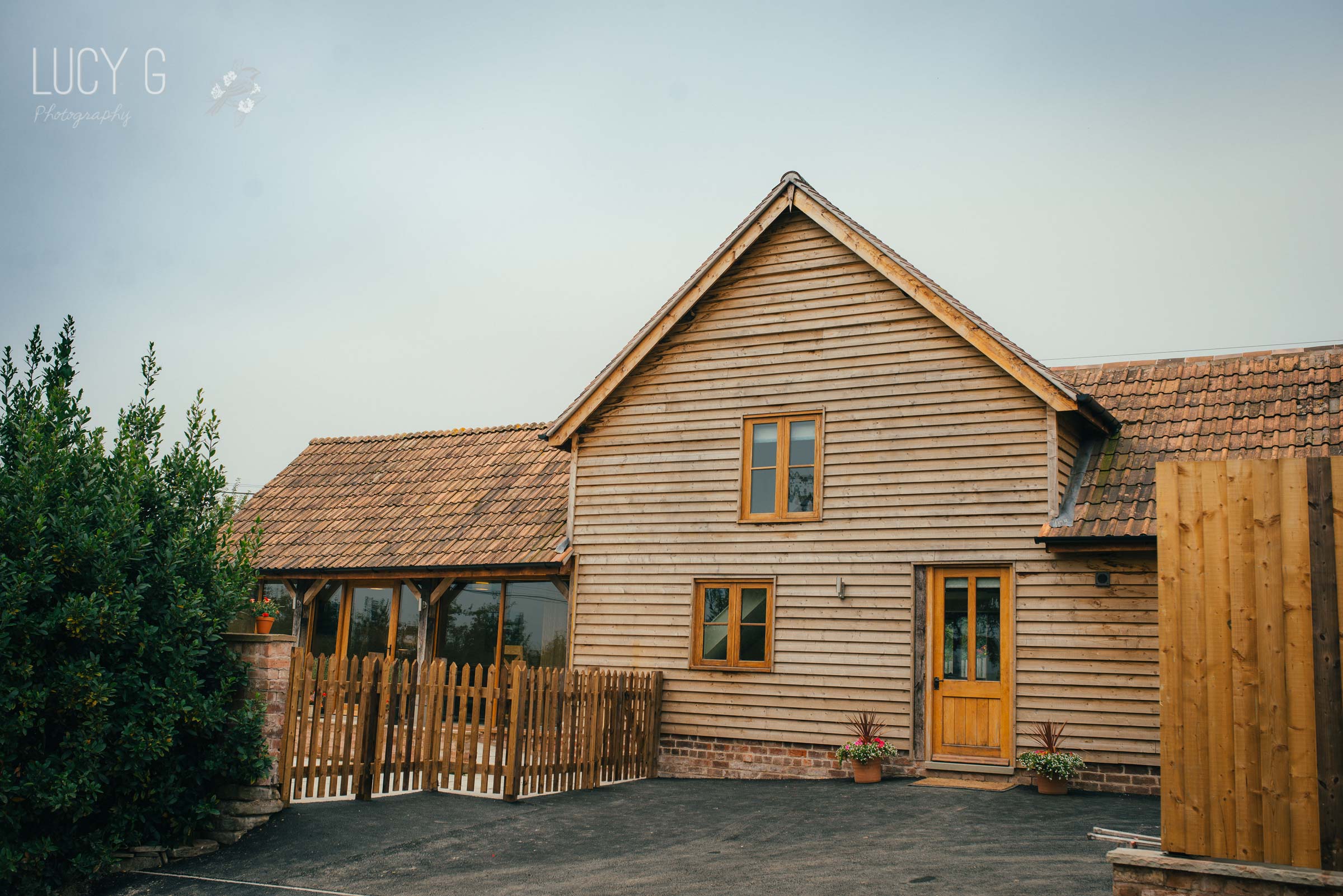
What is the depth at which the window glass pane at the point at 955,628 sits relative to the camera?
14.0 m

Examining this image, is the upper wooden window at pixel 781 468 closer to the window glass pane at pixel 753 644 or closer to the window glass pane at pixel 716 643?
the window glass pane at pixel 753 644

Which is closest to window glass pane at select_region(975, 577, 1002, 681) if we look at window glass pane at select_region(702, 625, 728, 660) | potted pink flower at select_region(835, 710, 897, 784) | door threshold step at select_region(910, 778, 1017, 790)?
door threshold step at select_region(910, 778, 1017, 790)

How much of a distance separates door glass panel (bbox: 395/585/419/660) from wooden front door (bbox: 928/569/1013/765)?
8.97 metres

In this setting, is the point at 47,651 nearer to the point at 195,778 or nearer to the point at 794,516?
the point at 195,778

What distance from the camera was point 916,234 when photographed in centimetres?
4728

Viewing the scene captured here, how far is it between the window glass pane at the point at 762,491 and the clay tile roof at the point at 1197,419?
12.6ft

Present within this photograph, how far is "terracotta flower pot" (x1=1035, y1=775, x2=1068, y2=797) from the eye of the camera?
1257cm

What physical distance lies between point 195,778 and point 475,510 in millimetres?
9465

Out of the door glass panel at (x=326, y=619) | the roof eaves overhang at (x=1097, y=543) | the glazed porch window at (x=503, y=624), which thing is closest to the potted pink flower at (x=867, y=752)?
the roof eaves overhang at (x=1097, y=543)

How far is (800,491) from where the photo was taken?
1538 cm

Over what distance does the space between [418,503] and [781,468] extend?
7.66 meters

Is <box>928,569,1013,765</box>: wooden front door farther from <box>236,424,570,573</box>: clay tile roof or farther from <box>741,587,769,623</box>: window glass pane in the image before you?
<box>236,424,570,573</box>: clay tile roof

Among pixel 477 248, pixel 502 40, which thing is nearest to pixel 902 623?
pixel 502 40

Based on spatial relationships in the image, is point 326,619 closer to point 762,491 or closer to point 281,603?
point 281,603
